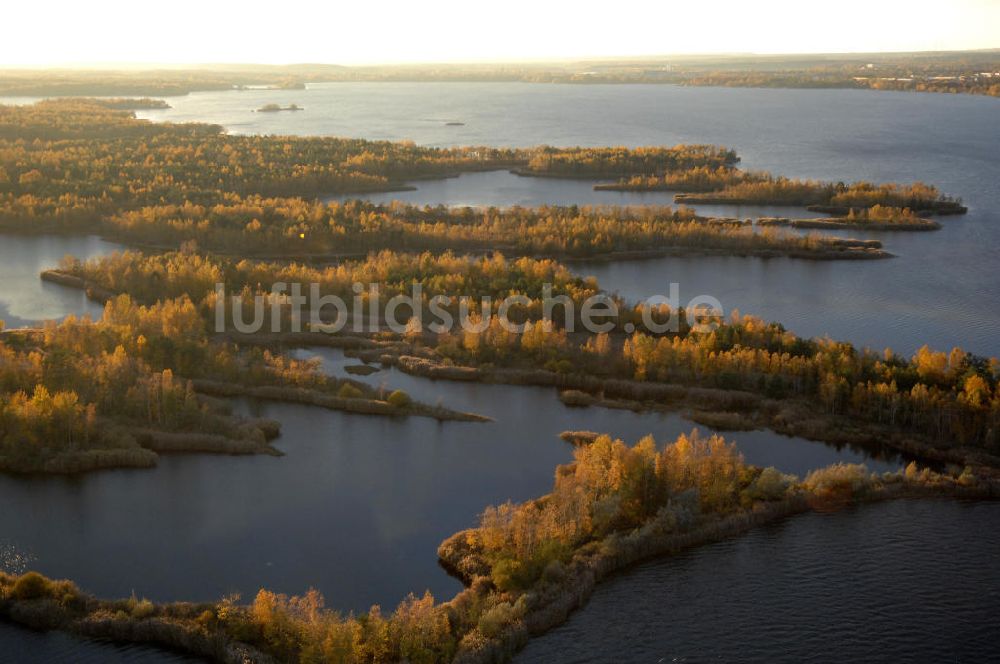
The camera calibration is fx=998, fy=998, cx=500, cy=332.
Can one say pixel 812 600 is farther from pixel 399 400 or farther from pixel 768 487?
pixel 399 400

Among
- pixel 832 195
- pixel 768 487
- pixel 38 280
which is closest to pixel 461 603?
pixel 768 487

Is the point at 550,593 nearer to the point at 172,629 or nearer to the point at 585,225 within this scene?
the point at 172,629

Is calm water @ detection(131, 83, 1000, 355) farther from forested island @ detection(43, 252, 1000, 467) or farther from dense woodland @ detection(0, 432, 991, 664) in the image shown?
dense woodland @ detection(0, 432, 991, 664)

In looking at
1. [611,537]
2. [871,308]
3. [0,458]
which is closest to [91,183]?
[0,458]

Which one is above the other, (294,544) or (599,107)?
(599,107)

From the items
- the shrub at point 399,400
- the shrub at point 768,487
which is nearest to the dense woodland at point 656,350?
the shrub at point 399,400

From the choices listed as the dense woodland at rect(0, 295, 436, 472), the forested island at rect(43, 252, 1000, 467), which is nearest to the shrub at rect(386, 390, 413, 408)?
the dense woodland at rect(0, 295, 436, 472)
